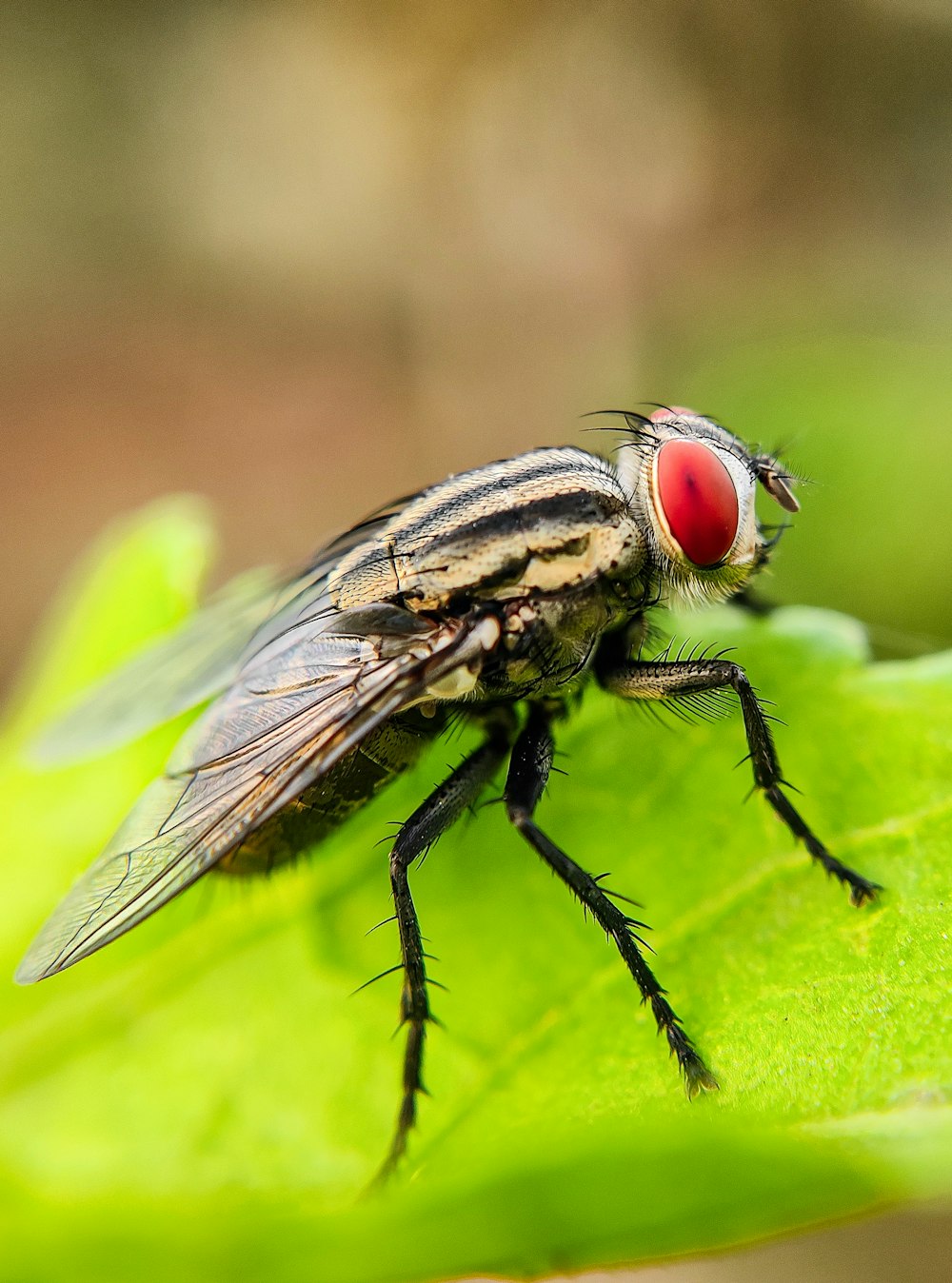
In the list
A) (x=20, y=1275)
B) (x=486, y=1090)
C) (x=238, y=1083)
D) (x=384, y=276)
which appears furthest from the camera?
(x=384, y=276)

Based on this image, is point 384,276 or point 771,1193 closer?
point 771,1193

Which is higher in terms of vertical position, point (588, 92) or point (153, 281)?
point (588, 92)

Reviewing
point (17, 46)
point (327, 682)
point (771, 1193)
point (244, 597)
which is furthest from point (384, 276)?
point (771, 1193)

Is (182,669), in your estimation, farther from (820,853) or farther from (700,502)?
(820,853)

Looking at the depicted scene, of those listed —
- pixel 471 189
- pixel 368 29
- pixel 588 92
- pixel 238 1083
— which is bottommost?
pixel 238 1083

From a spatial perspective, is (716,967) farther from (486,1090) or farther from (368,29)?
(368,29)

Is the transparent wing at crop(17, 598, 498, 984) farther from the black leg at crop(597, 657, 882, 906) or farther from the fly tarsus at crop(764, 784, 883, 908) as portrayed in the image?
the fly tarsus at crop(764, 784, 883, 908)

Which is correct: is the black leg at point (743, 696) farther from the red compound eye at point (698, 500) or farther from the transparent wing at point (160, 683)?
the transparent wing at point (160, 683)
